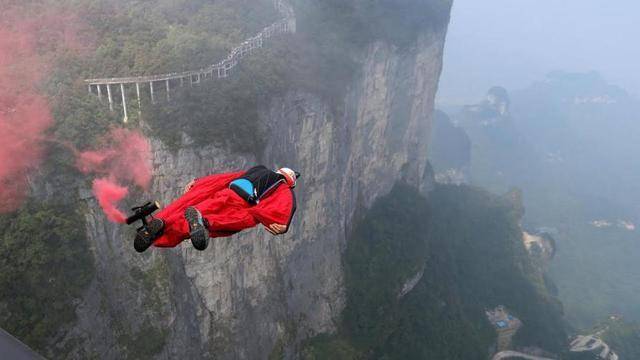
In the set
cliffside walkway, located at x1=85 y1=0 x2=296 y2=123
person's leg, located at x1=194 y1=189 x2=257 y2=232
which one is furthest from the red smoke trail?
person's leg, located at x1=194 y1=189 x2=257 y2=232

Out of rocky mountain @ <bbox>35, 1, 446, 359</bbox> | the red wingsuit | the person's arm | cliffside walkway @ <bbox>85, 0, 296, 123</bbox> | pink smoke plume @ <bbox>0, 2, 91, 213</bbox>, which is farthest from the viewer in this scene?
cliffside walkway @ <bbox>85, 0, 296, 123</bbox>

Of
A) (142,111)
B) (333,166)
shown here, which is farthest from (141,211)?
(333,166)

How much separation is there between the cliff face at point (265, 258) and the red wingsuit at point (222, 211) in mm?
14893

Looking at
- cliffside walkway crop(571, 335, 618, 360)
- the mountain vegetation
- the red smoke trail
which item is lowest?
cliffside walkway crop(571, 335, 618, 360)

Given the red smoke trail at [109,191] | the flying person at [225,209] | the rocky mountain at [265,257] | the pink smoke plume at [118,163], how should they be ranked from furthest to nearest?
the rocky mountain at [265,257]
the pink smoke plume at [118,163]
the red smoke trail at [109,191]
the flying person at [225,209]

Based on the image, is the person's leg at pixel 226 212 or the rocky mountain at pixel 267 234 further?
the rocky mountain at pixel 267 234

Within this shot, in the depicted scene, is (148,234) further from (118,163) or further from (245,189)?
(118,163)

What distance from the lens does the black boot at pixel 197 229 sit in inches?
359

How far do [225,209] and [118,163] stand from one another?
54.0 ft

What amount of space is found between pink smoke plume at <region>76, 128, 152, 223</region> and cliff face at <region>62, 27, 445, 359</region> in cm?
60

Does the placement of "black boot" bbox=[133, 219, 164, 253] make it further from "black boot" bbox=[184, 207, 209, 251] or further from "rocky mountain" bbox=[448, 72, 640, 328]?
"rocky mountain" bbox=[448, 72, 640, 328]

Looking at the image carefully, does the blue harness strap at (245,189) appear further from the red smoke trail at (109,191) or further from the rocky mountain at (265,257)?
the rocky mountain at (265,257)

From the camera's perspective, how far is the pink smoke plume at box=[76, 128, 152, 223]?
24109 millimetres

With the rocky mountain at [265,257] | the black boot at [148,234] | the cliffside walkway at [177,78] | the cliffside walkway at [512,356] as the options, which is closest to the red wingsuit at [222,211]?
the black boot at [148,234]
